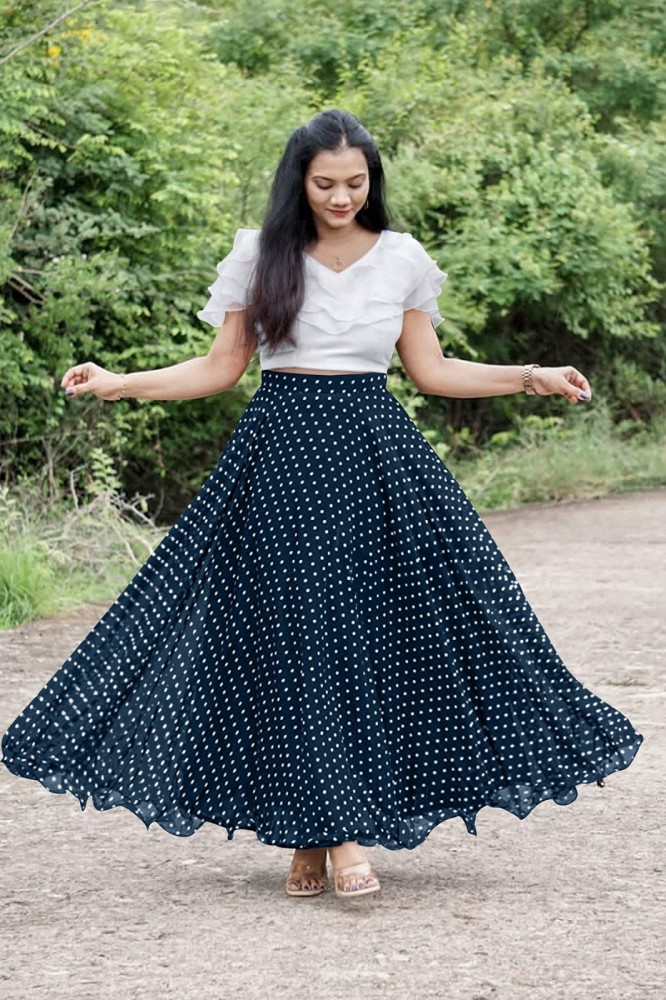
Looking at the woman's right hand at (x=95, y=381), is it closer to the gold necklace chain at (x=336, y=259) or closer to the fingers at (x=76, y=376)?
the fingers at (x=76, y=376)

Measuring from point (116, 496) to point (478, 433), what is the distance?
270 inches

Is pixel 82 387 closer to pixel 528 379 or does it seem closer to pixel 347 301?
pixel 347 301

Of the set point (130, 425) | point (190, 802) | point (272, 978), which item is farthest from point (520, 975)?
point (130, 425)

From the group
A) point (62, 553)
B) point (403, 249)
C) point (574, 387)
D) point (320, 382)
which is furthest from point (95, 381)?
point (62, 553)

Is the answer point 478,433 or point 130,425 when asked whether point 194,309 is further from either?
point 478,433

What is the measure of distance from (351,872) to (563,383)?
1.23 meters

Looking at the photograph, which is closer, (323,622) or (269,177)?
(323,622)

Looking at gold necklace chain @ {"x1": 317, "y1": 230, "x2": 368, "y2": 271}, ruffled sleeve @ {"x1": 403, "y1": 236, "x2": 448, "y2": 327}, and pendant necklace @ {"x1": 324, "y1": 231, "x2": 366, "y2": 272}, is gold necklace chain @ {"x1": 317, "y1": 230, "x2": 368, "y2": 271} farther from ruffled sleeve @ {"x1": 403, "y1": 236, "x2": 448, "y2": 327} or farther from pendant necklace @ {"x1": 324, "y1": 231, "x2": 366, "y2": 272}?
ruffled sleeve @ {"x1": 403, "y1": 236, "x2": 448, "y2": 327}

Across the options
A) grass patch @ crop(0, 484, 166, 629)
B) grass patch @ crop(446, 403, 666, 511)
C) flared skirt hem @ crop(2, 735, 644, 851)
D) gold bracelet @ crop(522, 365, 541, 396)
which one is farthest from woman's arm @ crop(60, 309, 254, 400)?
grass patch @ crop(446, 403, 666, 511)

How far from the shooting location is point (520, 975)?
349 centimetres

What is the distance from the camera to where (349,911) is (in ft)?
13.1

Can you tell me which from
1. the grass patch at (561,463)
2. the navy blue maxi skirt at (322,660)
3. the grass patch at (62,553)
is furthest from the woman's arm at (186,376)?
the grass patch at (561,463)

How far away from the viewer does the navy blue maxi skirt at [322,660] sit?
4.09m

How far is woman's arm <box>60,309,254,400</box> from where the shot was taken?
4.29 metres
